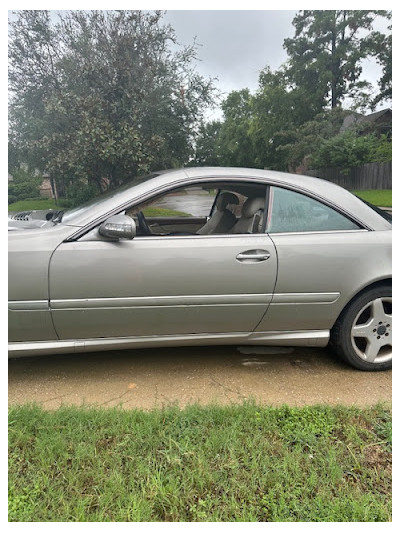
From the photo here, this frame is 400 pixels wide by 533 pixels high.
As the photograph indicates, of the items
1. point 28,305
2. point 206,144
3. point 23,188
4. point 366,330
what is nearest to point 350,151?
point 206,144

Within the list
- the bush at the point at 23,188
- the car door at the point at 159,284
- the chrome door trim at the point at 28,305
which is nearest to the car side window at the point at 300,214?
the car door at the point at 159,284

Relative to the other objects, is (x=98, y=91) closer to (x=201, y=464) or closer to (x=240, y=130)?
(x=201, y=464)

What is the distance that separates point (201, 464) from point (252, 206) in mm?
1818

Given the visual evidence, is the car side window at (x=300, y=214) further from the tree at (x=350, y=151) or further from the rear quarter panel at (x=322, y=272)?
the tree at (x=350, y=151)

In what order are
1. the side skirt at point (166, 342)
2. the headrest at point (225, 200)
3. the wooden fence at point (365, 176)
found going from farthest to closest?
the wooden fence at point (365, 176) → the headrest at point (225, 200) → the side skirt at point (166, 342)

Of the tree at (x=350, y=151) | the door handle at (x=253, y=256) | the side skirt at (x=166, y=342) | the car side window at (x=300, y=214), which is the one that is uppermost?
the tree at (x=350, y=151)

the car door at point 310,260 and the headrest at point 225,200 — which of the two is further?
the headrest at point 225,200

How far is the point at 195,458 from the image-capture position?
1.68 meters

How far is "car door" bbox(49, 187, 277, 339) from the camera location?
213 centimetres

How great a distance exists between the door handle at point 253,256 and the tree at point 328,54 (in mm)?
25955

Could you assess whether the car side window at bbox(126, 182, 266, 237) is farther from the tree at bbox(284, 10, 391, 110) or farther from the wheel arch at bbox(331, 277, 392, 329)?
the tree at bbox(284, 10, 391, 110)

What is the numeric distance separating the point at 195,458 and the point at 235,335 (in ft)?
2.94

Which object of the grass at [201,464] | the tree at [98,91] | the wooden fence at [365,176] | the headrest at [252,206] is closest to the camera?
the grass at [201,464]

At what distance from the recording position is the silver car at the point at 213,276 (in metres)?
2.13
